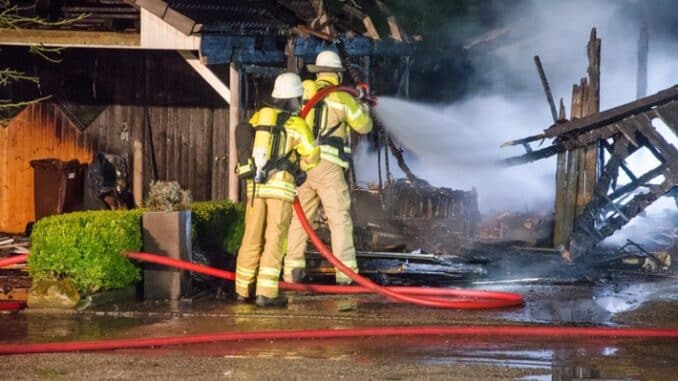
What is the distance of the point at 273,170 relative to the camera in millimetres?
9602

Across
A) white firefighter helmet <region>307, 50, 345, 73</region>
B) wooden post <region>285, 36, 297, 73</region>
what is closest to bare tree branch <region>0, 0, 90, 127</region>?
wooden post <region>285, 36, 297, 73</region>

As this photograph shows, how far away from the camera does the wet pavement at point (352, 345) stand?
7086 millimetres

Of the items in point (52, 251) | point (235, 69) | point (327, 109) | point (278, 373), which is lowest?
point (278, 373)

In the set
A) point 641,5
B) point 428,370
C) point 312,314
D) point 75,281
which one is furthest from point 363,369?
point 641,5

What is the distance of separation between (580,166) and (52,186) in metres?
7.23

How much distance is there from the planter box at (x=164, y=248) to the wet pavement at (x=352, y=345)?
30 centimetres

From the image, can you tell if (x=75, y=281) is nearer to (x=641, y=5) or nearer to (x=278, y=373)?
(x=278, y=373)

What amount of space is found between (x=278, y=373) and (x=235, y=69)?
741cm

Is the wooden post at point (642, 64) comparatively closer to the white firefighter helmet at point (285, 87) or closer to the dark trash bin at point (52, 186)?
the dark trash bin at point (52, 186)

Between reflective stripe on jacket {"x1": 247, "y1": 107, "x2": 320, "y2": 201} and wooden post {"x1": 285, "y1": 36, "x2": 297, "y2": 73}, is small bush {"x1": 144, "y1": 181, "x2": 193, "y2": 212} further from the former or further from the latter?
wooden post {"x1": 285, "y1": 36, "x2": 297, "y2": 73}

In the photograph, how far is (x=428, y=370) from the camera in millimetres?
7086

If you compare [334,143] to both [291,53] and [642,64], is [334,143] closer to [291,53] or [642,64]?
[291,53]

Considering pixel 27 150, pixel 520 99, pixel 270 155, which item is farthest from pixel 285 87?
pixel 520 99

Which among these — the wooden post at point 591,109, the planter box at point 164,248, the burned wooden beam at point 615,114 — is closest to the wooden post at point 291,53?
the burned wooden beam at point 615,114
